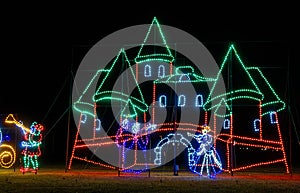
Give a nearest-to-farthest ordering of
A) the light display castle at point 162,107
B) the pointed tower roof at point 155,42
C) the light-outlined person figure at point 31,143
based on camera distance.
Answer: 1. the light display castle at point 162,107
2. the pointed tower roof at point 155,42
3. the light-outlined person figure at point 31,143

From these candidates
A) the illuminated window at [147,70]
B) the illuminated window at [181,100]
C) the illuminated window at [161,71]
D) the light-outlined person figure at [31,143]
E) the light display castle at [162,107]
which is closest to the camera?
the light display castle at [162,107]

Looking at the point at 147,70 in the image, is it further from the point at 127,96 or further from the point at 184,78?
the point at 184,78

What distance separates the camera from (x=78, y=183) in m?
13.4

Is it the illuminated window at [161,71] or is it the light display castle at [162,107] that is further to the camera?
the illuminated window at [161,71]

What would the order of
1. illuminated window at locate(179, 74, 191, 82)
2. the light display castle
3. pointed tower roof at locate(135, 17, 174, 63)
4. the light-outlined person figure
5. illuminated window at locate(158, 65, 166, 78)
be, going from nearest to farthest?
the light display castle
pointed tower roof at locate(135, 17, 174, 63)
the light-outlined person figure
illuminated window at locate(158, 65, 166, 78)
illuminated window at locate(179, 74, 191, 82)

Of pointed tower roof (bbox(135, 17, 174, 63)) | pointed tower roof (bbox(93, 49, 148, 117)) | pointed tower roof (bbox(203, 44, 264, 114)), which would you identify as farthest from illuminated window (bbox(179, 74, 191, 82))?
pointed tower roof (bbox(93, 49, 148, 117))

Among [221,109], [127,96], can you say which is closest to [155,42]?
[127,96]

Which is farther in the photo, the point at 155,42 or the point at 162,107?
the point at 162,107

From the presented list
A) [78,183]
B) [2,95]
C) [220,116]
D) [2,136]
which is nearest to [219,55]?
[220,116]

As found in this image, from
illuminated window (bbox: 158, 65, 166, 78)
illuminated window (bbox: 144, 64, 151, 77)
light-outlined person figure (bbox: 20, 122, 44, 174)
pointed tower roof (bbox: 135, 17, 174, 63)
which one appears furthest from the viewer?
illuminated window (bbox: 144, 64, 151, 77)

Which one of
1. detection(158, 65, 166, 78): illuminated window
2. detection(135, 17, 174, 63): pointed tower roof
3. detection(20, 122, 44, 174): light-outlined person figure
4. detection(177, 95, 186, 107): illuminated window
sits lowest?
detection(20, 122, 44, 174): light-outlined person figure

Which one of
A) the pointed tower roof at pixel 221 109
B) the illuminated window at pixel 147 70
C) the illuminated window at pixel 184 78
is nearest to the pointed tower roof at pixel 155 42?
the illuminated window at pixel 147 70

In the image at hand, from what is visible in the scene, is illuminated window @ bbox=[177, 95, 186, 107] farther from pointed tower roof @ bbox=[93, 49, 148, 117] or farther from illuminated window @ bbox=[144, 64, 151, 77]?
illuminated window @ bbox=[144, 64, 151, 77]

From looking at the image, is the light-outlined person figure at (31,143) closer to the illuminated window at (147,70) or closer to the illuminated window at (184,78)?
the illuminated window at (147,70)
